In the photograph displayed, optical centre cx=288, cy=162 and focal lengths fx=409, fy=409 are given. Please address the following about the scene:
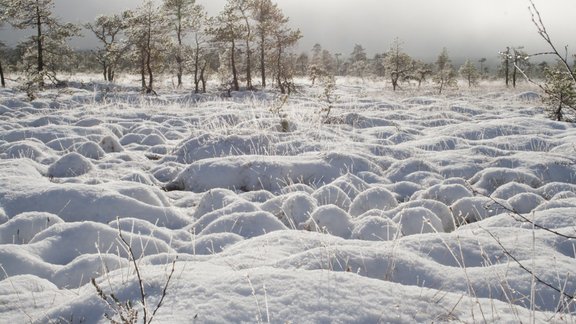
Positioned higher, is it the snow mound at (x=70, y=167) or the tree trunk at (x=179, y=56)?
the tree trunk at (x=179, y=56)

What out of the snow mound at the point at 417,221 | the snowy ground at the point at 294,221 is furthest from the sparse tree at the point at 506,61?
the snow mound at the point at 417,221

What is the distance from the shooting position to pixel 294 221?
394 cm

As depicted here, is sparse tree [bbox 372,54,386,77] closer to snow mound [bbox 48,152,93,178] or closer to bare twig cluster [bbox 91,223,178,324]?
snow mound [bbox 48,152,93,178]

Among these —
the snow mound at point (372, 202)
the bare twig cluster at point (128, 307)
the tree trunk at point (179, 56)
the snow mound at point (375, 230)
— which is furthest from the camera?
the tree trunk at point (179, 56)

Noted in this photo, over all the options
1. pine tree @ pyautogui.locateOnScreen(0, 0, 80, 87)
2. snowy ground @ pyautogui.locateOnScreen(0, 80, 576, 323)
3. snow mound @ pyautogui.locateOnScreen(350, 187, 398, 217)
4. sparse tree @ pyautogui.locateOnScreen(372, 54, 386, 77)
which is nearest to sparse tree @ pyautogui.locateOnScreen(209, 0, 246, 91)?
pine tree @ pyautogui.locateOnScreen(0, 0, 80, 87)

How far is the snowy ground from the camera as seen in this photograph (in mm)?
1856

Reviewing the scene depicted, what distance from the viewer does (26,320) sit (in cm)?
184

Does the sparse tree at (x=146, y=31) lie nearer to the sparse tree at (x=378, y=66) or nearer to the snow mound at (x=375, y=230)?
the snow mound at (x=375, y=230)

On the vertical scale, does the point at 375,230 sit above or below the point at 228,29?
below

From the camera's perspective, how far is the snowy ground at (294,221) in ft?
6.09

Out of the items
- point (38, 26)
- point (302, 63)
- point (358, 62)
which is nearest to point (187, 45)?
point (38, 26)

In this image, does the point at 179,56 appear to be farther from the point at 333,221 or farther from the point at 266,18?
the point at 333,221

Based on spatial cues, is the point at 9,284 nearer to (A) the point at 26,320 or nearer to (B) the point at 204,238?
(A) the point at 26,320

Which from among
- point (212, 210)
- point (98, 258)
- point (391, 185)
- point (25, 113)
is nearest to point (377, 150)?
point (391, 185)
